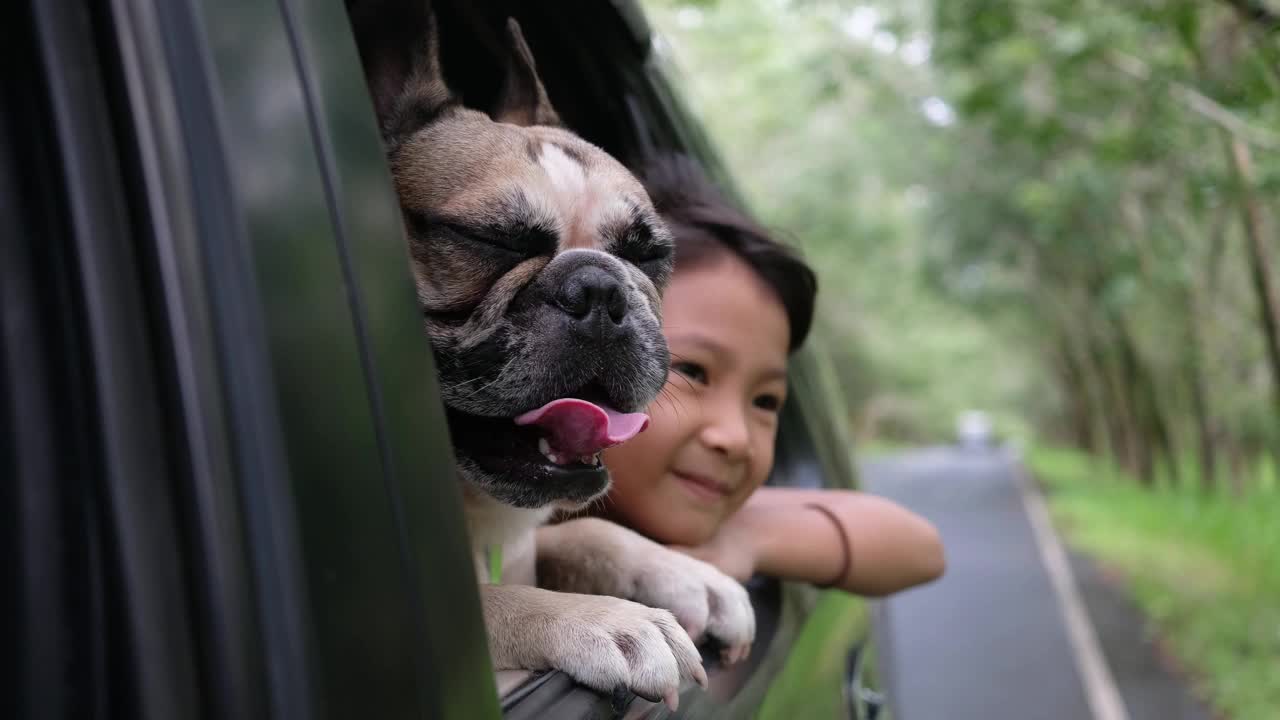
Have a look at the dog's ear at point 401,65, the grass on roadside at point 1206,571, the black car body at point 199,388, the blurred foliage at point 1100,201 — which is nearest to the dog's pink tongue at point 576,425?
the dog's ear at point 401,65

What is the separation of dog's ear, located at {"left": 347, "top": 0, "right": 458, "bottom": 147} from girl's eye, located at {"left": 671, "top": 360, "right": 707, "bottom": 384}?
66cm

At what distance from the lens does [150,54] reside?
1.06 meters

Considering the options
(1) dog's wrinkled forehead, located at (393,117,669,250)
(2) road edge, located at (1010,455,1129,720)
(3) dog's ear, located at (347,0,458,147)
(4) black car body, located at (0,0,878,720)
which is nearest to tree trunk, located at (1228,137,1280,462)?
(2) road edge, located at (1010,455,1129,720)

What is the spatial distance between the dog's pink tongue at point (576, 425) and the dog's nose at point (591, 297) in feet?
0.37

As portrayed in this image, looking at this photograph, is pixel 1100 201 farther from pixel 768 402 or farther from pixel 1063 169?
pixel 768 402

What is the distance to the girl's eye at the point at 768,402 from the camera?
276 cm

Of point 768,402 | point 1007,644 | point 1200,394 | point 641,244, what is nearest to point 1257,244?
point 1007,644

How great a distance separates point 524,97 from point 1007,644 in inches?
390

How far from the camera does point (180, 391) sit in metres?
1.04

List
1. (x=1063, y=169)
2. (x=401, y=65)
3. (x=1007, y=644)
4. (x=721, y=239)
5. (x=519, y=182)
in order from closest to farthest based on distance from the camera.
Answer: (x=519, y=182), (x=401, y=65), (x=721, y=239), (x=1007, y=644), (x=1063, y=169)

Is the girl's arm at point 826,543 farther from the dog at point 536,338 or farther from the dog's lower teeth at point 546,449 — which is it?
the dog's lower teeth at point 546,449

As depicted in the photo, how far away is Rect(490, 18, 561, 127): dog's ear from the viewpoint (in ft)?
8.23

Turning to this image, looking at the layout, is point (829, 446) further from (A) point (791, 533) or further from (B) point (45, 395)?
(B) point (45, 395)

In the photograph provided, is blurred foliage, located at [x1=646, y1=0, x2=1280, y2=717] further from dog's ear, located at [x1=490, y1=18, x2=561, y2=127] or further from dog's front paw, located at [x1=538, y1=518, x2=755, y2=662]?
dog's front paw, located at [x1=538, y1=518, x2=755, y2=662]
